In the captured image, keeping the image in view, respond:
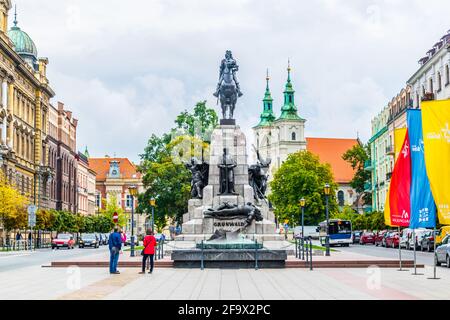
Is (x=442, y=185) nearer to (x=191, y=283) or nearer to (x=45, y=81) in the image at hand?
(x=191, y=283)

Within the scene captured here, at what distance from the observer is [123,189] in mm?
159500

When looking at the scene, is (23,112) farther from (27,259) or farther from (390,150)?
(27,259)

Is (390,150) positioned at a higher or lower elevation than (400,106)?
lower

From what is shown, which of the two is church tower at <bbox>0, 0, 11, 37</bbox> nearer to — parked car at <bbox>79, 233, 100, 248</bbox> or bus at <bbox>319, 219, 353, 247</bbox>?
parked car at <bbox>79, 233, 100, 248</bbox>

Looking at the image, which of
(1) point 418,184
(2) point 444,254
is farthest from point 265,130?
(1) point 418,184

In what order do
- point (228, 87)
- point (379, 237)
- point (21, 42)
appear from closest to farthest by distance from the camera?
point (228, 87), point (379, 237), point (21, 42)

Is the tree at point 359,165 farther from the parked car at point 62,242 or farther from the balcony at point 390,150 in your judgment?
the parked car at point 62,242

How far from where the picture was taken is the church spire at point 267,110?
17425 centimetres

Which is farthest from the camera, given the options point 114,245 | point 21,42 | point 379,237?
point 21,42

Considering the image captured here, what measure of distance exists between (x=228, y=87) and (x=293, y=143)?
125 m

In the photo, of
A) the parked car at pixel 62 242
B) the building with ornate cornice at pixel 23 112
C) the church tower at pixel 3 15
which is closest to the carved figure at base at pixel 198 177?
the parked car at pixel 62 242

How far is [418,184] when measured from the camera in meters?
22.7

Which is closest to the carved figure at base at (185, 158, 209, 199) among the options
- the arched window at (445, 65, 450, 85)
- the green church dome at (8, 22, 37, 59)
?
the arched window at (445, 65, 450, 85)

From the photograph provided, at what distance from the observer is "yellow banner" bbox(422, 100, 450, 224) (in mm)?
18703
